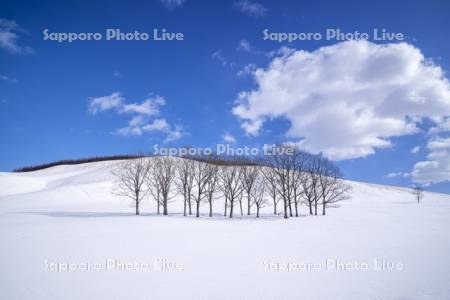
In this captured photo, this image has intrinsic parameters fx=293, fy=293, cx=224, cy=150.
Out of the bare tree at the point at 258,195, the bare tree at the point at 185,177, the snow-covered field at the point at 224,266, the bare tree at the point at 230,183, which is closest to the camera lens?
the snow-covered field at the point at 224,266

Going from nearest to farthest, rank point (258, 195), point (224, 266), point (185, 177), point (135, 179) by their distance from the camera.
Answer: point (224, 266) → point (185, 177) → point (135, 179) → point (258, 195)

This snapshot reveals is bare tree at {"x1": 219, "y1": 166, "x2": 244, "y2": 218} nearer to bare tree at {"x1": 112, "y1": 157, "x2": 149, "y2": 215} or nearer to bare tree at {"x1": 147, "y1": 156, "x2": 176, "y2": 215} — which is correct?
bare tree at {"x1": 147, "y1": 156, "x2": 176, "y2": 215}

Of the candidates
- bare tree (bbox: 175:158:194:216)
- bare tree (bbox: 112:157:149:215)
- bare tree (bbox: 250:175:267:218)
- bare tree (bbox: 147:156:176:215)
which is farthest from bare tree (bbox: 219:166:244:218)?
bare tree (bbox: 112:157:149:215)

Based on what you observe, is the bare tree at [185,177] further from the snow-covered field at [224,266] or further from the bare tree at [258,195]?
the snow-covered field at [224,266]

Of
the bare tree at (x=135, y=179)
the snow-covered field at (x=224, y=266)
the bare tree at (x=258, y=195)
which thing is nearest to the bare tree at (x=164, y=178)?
the bare tree at (x=135, y=179)

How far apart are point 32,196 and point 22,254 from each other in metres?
50.2

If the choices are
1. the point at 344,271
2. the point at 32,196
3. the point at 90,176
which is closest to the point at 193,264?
the point at 344,271

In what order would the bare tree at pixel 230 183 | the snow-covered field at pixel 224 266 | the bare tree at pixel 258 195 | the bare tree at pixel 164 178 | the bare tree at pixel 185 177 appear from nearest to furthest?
1. the snow-covered field at pixel 224 266
2. the bare tree at pixel 164 178
3. the bare tree at pixel 185 177
4. the bare tree at pixel 230 183
5. the bare tree at pixel 258 195

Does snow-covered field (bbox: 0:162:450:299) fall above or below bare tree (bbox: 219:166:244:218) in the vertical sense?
below

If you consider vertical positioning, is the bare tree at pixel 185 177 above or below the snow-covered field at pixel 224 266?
above

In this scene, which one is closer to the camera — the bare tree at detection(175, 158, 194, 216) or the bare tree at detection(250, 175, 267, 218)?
the bare tree at detection(175, 158, 194, 216)

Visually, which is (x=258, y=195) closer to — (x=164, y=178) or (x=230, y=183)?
(x=230, y=183)

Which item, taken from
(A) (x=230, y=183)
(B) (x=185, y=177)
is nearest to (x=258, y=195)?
(A) (x=230, y=183)

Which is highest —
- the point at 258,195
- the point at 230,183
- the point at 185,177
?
the point at 185,177
